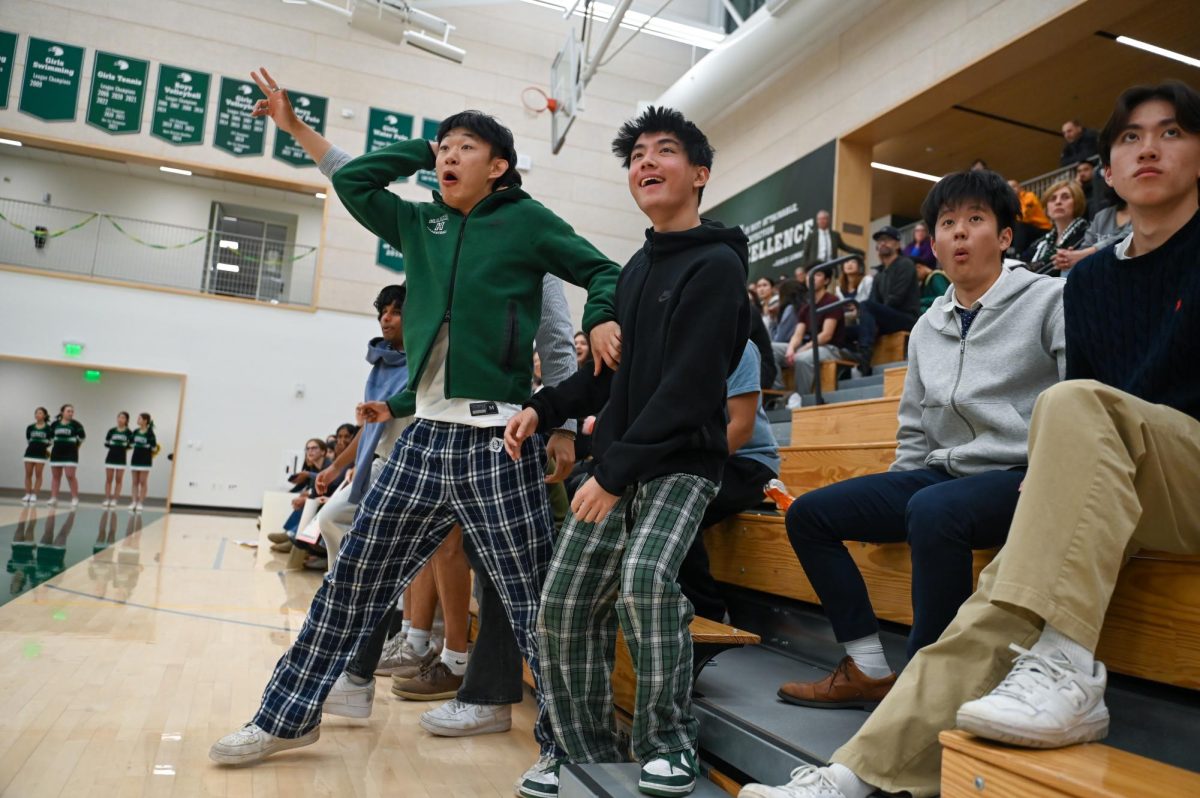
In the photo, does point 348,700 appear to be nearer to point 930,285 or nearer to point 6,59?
point 930,285

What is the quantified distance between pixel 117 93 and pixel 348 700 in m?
11.3

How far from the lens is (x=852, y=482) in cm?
185

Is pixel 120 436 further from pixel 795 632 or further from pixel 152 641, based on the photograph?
pixel 795 632

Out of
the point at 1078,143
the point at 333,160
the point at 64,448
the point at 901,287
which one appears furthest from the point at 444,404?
the point at 64,448

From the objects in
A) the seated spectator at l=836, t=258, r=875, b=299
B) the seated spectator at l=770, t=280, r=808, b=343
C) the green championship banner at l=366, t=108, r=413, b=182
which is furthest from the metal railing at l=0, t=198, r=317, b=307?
the seated spectator at l=836, t=258, r=875, b=299

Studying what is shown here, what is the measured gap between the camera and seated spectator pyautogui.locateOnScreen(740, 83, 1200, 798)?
1.09 m

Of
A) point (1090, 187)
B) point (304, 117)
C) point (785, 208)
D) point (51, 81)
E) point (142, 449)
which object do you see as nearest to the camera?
point (1090, 187)

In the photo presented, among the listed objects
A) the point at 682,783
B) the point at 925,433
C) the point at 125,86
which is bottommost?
the point at 682,783

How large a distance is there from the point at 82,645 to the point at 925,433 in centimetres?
289

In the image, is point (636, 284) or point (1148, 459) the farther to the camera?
point (636, 284)

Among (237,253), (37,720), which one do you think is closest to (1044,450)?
(37,720)

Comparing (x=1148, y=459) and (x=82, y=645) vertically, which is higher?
(x=1148, y=459)

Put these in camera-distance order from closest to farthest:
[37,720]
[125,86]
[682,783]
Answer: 1. [682,783]
2. [37,720]
3. [125,86]

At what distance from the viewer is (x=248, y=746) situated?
187 cm
